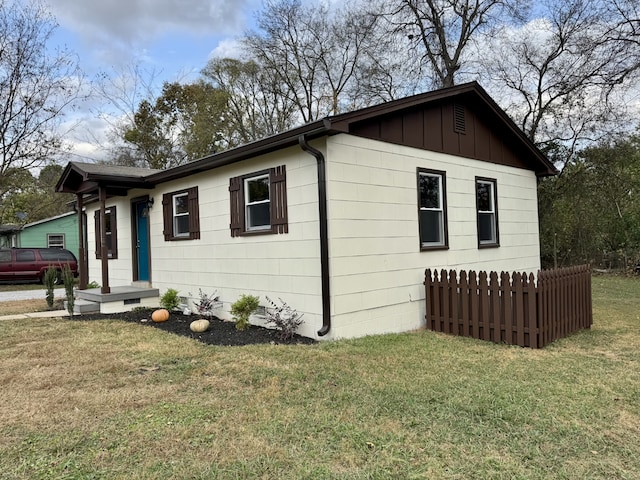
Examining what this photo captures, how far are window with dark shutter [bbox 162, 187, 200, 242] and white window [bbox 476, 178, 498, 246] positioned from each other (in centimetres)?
549

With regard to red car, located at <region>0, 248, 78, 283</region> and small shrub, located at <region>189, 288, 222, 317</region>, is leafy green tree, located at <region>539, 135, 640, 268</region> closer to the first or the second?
small shrub, located at <region>189, 288, 222, 317</region>

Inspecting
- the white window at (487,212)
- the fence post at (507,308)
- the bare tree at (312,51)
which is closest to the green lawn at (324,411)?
the fence post at (507,308)

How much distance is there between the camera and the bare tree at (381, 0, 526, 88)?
19.2m

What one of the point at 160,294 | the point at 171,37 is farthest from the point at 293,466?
the point at 171,37

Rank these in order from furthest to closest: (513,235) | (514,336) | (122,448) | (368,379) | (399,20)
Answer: (399,20)
(513,235)
(514,336)
(368,379)
(122,448)

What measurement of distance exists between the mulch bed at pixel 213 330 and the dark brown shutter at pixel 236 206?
1.61 metres

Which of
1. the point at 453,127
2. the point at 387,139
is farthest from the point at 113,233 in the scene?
the point at 453,127

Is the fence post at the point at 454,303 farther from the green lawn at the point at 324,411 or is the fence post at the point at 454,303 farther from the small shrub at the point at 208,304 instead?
the small shrub at the point at 208,304

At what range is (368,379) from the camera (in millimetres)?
4418

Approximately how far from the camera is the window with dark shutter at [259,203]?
22.2 ft

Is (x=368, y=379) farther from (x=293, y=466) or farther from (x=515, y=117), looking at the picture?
(x=515, y=117)

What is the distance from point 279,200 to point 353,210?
119 cm

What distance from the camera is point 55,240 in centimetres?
2309

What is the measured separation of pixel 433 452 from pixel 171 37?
55.4 feet
